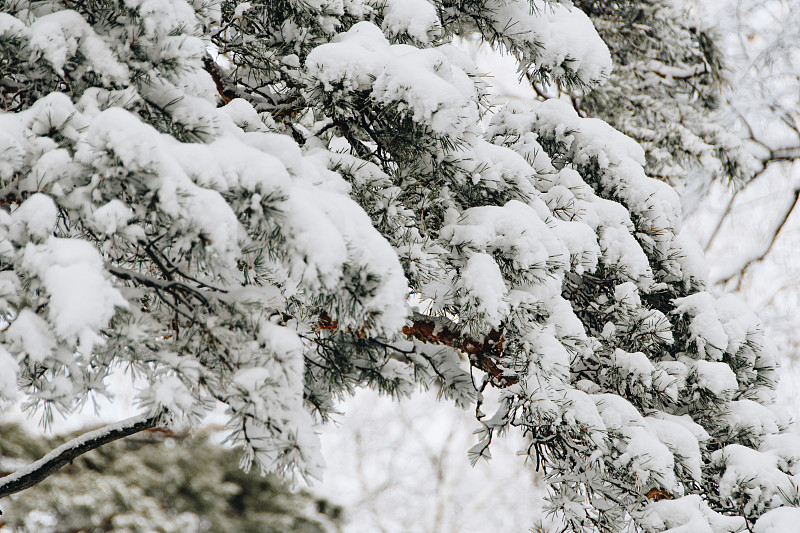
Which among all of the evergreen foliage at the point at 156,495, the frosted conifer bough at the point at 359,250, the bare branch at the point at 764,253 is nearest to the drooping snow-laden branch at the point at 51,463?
the frosted conifer bough at the point at 359,250

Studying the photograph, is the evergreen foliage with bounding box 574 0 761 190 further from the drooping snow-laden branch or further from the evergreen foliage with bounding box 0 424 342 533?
the evergreen foliage with bounding box 0 424 342 533

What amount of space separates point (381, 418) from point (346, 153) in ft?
25.1

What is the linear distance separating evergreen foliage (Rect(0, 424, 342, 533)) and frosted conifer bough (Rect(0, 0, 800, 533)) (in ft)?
11.1

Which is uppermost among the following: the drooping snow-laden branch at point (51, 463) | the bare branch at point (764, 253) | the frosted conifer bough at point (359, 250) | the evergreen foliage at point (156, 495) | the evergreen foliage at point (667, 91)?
the evergreen foliage at point (667, 91)

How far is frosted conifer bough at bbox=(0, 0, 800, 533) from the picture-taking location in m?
1.24

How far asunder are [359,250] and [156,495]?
192 inches

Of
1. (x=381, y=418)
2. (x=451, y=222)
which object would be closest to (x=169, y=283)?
(x=451, y=222)

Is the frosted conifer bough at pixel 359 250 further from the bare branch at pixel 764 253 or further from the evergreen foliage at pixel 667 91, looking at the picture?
the bare branch at pixel 764 253

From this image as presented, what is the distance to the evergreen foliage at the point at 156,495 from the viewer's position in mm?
4938

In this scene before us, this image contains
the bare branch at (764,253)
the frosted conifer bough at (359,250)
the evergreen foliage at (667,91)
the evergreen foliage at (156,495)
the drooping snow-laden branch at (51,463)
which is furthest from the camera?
the bare branch at (764,253)

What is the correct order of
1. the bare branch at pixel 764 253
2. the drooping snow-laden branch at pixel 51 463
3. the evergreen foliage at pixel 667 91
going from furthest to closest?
the bare branch at pixel 764 253, the evergreen foliage at pixel 667 91, the drooping snow-laden branch at pixel 51 463

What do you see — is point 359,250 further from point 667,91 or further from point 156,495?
point 156,495

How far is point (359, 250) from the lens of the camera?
4.36 ft

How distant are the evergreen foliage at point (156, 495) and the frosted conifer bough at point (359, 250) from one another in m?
3.37
